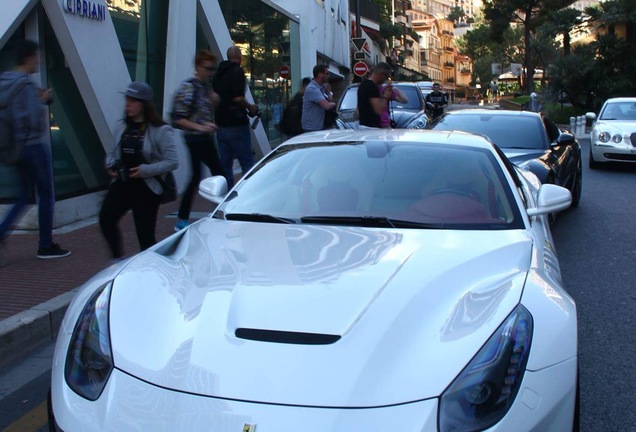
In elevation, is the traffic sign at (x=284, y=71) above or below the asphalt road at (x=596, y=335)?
above

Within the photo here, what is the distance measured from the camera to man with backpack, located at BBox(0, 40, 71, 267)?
222 inches

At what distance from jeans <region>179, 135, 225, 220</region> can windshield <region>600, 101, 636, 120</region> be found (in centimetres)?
1072

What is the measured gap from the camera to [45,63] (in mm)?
8281

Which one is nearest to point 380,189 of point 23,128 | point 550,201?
point 550,201

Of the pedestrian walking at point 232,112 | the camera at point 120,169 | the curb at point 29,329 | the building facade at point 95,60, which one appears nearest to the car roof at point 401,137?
the camera at point 120,169

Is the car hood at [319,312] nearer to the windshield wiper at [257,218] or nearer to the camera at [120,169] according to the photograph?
the windshield wiper at [257,218]

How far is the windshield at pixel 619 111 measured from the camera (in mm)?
14906

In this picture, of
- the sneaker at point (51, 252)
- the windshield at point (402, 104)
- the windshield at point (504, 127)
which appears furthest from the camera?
the windshield at point (402, 104)

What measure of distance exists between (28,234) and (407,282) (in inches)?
237

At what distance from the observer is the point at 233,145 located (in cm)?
830

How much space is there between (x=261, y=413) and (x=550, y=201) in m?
2.36

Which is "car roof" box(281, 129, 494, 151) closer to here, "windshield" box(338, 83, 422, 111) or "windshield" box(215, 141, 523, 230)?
"windshield" box(215, 141, 523, 230)

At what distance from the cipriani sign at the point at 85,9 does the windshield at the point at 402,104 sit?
698 centimetres

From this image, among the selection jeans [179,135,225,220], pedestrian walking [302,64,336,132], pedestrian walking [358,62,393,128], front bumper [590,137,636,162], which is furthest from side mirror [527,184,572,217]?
front bumper [590,137,636,162]
